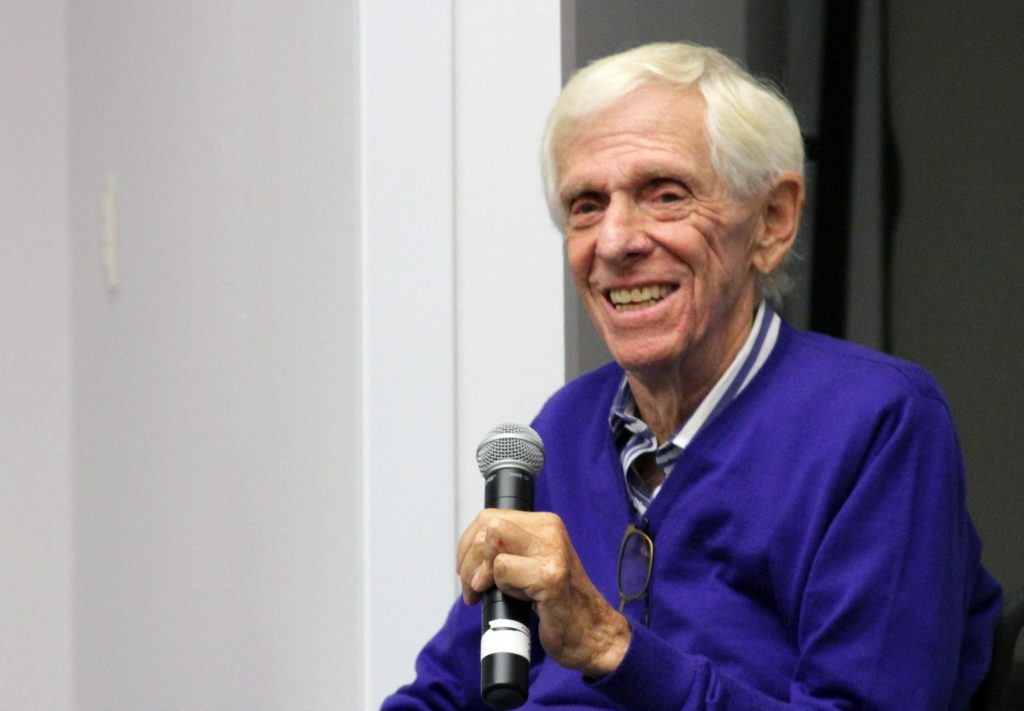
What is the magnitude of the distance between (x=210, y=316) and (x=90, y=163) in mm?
826

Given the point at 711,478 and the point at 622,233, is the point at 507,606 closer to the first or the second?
the point at 711,478

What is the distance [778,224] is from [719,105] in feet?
0.56

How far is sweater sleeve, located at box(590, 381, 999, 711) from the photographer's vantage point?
53.3 inches

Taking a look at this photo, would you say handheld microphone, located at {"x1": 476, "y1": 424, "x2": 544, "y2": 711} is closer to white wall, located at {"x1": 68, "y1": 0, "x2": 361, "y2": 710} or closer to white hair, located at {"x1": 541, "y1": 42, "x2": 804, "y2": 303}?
white hair, located at {"x1": 541, "y1": 42, "x2": 804, "y2": 303}

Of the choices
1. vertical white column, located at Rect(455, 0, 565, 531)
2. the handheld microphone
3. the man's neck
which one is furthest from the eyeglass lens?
vertical white column, located at Rect(455, 0, 565, 531)

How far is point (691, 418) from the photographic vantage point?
1.64 meters

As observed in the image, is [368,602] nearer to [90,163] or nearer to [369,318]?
[369,318]

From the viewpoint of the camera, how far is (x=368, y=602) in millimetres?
2430

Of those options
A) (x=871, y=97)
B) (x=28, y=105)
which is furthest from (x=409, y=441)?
(x=28, y=105)

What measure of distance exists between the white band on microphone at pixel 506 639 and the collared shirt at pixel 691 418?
0.45 metres

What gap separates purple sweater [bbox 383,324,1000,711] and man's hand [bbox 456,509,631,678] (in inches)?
1.1

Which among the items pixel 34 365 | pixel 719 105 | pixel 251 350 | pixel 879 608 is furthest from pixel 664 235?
pixel 34 365

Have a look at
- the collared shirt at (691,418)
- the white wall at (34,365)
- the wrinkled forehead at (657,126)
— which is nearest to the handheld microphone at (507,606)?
the collared shirt at (691,418)

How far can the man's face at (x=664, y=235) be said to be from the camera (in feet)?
5.35
